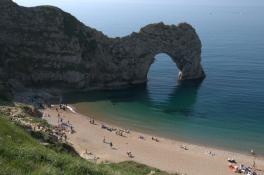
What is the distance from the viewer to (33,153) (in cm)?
1469

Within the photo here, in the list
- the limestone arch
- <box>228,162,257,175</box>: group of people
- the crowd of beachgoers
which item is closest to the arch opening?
the limestone arch

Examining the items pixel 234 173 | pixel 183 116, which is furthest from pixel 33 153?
pixel 183 116

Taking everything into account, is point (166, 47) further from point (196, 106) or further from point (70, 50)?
point (70, 50)

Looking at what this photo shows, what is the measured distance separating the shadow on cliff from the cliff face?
279cm

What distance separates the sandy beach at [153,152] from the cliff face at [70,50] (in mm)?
18951

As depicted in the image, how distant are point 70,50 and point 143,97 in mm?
16148

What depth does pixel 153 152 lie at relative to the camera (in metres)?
54.7

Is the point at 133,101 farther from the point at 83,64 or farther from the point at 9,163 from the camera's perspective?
the point at 9,163

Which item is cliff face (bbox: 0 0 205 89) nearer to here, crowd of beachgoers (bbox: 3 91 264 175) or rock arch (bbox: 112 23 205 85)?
rock arch (bbox: 112 23 205 85)

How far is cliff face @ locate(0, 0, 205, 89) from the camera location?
79.7m

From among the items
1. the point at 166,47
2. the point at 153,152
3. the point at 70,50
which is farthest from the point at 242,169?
the point at 166,47

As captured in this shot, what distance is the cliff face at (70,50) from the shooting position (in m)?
79.7

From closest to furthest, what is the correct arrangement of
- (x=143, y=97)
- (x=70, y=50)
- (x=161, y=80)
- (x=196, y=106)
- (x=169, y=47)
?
1. (x=196, y=106)
2. (x=143, y=97)
3. (x=70, y=50)
4. (x=169, y=47)
5. (x=161, y=80)

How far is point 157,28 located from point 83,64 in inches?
677
